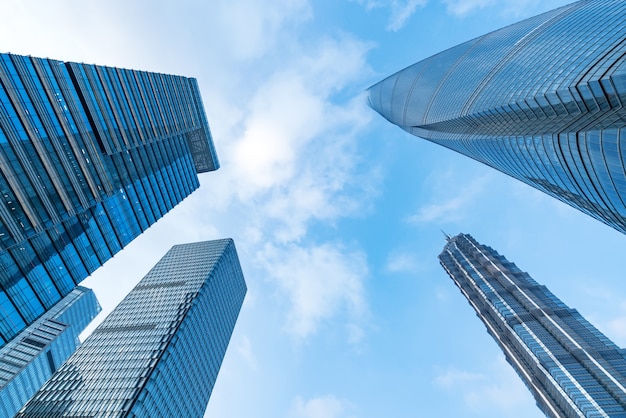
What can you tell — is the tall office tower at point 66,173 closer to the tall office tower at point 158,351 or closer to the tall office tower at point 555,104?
the tall office tower at point 158,351

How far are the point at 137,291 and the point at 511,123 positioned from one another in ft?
399

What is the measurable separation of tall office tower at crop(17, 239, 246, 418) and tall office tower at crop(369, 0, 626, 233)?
3505 inches

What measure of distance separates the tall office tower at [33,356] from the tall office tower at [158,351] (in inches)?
384

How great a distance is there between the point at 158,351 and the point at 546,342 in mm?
120231

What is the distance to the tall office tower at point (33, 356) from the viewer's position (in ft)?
276

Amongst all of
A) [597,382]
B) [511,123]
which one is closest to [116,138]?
[511,123]

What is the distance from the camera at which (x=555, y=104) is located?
185 feet

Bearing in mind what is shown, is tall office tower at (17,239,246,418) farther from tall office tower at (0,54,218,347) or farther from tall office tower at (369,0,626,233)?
tall office tower at (369,0,626,233)

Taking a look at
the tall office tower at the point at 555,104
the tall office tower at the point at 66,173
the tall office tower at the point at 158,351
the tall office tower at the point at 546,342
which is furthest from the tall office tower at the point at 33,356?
the tall office tower at the point at 546,342

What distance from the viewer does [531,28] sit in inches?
3398

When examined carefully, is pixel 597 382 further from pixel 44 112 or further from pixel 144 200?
pixel 44 112

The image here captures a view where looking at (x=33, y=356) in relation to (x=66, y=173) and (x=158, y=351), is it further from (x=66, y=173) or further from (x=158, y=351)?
(x=66, y=173)

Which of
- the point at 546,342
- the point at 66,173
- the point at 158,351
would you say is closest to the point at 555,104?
the point at 66,173

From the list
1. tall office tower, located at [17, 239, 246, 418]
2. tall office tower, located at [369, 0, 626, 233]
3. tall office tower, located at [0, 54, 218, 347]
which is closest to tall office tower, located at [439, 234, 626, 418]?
tall office tower, located at [369, 0, 626, 233]
